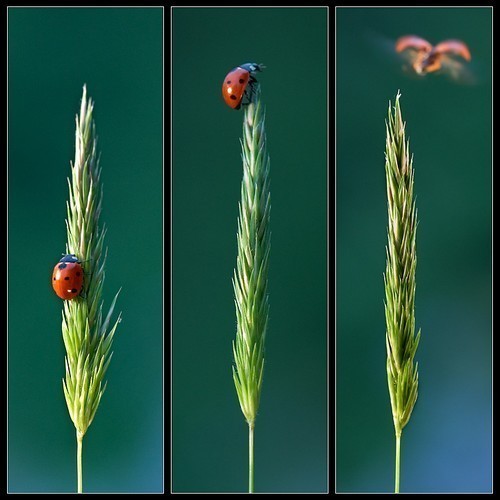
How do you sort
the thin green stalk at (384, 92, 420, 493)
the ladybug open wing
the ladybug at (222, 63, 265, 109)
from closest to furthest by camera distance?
the thin green stalk at (384, 92, 420, 493), the ladybug at (222, 63, 265, 109), the ladybug open wing

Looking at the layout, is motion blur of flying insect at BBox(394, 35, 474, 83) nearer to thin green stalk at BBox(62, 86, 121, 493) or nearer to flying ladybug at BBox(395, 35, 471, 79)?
flying ladybug at BBox(395, 35, 471, 79)

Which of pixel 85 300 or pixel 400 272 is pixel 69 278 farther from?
pixel 400 272

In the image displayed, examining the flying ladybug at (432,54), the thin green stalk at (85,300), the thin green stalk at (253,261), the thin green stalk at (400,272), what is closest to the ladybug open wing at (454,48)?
the flying ladybug at (432,54)

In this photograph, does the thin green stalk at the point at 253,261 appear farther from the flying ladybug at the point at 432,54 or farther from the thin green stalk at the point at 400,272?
the flying ladybug at the point at 432,54

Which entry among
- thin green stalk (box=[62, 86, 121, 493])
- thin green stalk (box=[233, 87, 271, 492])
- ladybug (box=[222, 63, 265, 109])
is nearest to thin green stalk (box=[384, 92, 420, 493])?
thin green stalk (box=[233, 87, 271, 492])

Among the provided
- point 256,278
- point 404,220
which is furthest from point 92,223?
point 404,220

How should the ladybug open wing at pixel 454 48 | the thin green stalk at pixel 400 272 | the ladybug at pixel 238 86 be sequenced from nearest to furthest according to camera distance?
the thin green stalk at pixel 400 272 < the ladybug at pixel 238 86 < the ladybug open wing at pixel 454 48

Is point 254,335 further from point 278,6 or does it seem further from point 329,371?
point 278,6
